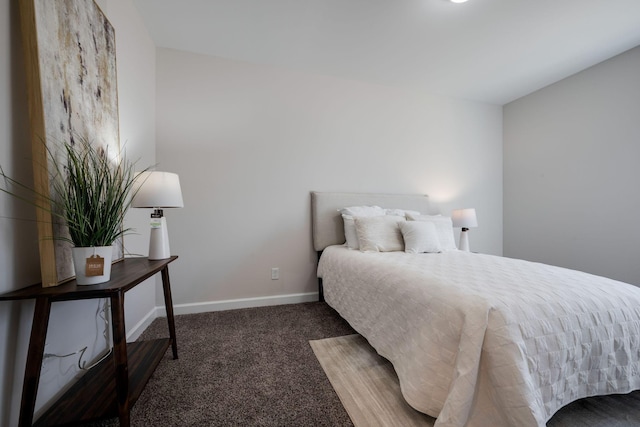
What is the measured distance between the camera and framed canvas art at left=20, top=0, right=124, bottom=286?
3.09ft

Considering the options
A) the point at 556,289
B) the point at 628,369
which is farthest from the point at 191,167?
the point at 628,369

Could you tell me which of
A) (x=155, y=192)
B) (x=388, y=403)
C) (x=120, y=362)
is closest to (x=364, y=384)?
(x=388, y=403)

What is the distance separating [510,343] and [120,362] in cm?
149

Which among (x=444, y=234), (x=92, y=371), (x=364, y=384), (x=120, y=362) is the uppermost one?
(x=444, y=234)

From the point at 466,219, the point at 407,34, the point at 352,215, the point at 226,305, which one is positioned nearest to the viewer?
the point at 407,34

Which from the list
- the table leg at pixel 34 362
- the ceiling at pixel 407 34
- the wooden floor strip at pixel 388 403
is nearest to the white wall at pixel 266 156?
the ceiling at pixel 407 34

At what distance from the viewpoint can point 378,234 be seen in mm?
2359

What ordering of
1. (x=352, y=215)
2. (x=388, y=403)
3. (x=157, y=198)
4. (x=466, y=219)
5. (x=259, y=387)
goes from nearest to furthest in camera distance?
(x=388, y=403) < (x=259, y=387) < (x=157, y=198) < (x=352, y=215) < (x=466, y=219)

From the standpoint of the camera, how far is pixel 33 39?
0.94 m

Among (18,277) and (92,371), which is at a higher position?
(18,277)

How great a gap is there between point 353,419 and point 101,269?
1302mm

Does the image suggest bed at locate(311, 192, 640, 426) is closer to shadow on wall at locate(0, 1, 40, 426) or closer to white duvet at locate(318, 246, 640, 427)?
white duvet at locate(318, 246, 640, 427)

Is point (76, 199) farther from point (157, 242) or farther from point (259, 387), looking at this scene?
point (259, 387)

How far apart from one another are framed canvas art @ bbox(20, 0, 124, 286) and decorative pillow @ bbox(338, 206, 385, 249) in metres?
1.87
